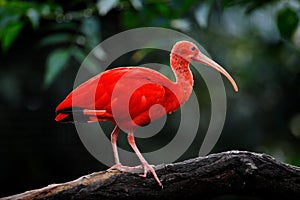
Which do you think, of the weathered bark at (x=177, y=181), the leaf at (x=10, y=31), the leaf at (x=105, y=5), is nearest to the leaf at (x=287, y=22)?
the leaf at (x=105, y=5)

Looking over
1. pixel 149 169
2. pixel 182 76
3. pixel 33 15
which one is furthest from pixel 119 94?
pixel 33 15

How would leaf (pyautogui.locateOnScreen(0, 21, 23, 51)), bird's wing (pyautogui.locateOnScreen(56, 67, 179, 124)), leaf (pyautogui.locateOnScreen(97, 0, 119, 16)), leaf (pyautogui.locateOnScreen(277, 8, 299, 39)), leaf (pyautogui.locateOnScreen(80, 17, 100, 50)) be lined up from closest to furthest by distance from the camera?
bird's wing (pyautogui.locateOnScreen(56, 67, 179, 124)) < leaf (pyautogui.locateOnScreen(97, 0, 119, 16)) < leaf (pyautogui.locateOnScreen(277, 8, 299, 39)) < leaf (pyautogui.locateOnScreen(0, 21, 23, 51)) < leaf (pyautogui.locateOnScreen(80, 17, 100, 50))

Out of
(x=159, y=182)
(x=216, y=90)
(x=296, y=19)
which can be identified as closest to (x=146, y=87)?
(x=159, y=182)

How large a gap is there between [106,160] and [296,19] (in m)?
1.83

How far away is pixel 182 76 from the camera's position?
2.80 m

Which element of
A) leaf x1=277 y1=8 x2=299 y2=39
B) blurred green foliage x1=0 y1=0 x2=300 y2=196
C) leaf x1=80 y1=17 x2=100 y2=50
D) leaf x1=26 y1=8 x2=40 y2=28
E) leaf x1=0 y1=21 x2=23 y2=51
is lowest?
blurred green foliage x1=0 y1=0 x2=300 y2=196

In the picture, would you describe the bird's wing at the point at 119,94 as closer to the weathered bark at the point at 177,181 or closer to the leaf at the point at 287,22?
the weathered bark at the point at 177,181

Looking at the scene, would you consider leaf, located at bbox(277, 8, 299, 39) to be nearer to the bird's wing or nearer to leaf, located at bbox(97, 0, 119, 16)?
leaf, located at bbox(97, 0, 119, 16)

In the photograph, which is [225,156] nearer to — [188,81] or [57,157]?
[188,81]

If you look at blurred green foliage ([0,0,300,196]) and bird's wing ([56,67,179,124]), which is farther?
blurred green foliage ([0,0,300,196])

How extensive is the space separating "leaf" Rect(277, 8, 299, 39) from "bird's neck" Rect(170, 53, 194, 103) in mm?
1439

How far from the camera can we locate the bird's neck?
2.79 meters

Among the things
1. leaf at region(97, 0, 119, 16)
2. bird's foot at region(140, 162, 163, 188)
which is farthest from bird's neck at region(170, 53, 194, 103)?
leaf at region(97, 0, 119, 16)

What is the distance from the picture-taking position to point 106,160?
5148mm
